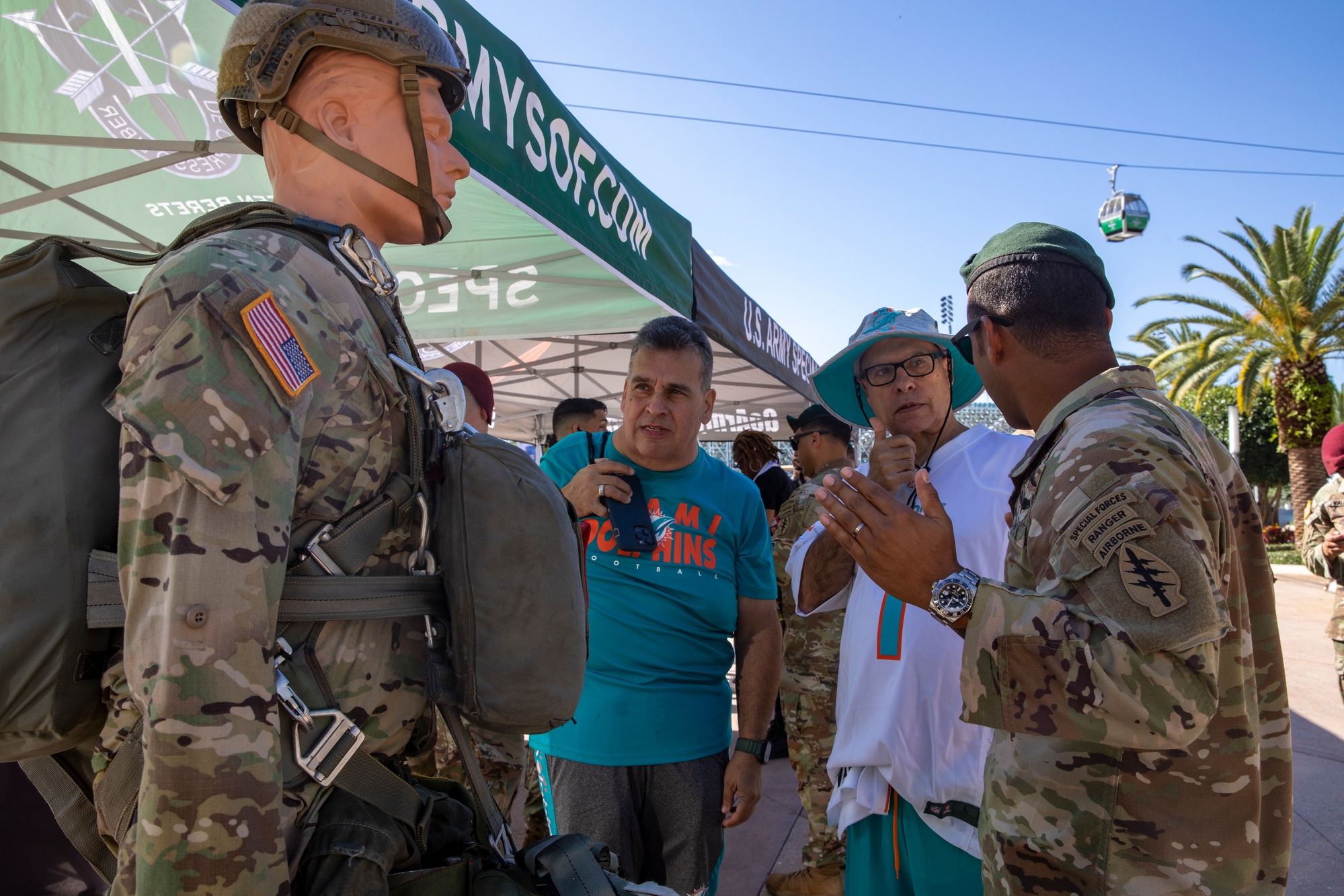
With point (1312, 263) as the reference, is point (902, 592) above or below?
below

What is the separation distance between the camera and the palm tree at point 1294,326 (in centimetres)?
1784

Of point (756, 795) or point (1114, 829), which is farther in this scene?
point (756, 795)

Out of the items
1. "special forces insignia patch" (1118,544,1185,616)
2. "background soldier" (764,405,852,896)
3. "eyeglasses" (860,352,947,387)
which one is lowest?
"background soldier" (764,405,852,896)

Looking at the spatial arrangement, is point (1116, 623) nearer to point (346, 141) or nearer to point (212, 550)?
point (212, 550)

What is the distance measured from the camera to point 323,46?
1.29 meters

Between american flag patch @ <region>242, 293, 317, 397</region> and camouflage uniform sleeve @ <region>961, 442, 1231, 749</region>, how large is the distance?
1.09 meters

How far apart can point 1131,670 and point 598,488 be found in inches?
62.1

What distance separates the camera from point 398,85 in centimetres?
136

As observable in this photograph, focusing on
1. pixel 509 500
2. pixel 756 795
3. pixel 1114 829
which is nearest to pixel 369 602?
pixel 509 500

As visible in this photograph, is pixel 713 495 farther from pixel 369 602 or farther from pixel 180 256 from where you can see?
pixel 180 256

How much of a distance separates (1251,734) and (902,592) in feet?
1.95

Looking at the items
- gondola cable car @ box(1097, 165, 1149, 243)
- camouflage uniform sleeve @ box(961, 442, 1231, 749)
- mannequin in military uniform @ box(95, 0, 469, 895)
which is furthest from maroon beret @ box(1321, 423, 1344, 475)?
gondola cable car @ box(1097, 165, 1149, 243)

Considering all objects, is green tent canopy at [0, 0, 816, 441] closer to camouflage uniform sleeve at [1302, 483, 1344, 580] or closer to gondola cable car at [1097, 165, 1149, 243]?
camouflage uniform sleeve at [1302, 483, 1344, 580]

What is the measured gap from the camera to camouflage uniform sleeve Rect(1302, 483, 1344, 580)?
515 centimetres
